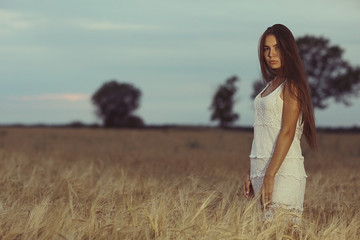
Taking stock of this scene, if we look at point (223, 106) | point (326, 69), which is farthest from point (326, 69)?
point (223, 106)

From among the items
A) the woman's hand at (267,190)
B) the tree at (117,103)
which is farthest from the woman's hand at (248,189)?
the tree at (117,103)

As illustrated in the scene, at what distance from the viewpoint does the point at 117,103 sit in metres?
70.1

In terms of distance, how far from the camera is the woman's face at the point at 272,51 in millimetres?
4145

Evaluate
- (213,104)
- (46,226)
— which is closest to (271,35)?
(46,226)

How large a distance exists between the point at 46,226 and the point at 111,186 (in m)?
2.69

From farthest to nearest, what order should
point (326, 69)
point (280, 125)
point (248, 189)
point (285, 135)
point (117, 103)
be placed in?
point (117, 103) → point (326, 69) → point (248, 189) → point (280, 125) → point (285, 135)

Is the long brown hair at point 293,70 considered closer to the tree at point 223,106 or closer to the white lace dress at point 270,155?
the white lace dress at point 270,155

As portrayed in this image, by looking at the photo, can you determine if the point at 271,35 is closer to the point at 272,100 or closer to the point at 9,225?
the point at 272,100

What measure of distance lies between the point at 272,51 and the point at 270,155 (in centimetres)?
78

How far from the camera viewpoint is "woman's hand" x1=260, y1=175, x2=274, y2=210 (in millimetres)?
3990

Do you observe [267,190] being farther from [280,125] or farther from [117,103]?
[117,103]

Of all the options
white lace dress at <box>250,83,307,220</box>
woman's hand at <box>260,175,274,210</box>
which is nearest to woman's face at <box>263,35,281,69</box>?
white lace dress at <box>250,83,307,220</box>

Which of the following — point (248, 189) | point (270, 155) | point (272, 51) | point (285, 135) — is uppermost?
point (272, 51)

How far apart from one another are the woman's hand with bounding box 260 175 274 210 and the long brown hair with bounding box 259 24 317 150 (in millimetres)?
537
